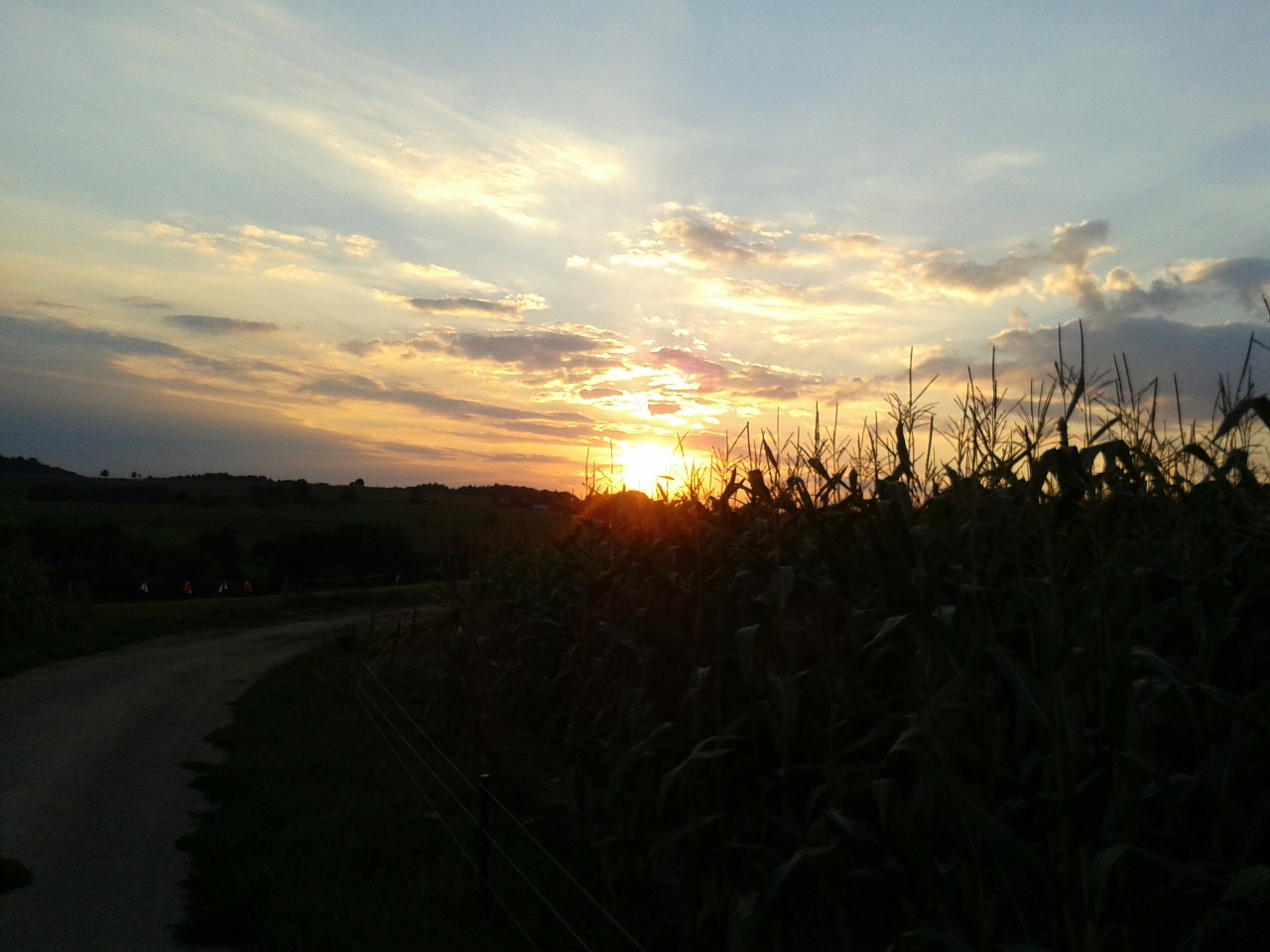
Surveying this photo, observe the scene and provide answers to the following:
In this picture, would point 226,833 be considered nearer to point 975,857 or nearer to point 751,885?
point 751,885

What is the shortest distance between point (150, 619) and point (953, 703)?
A: 2444cm

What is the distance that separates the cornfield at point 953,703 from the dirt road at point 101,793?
3.11m

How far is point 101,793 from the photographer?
870 cm

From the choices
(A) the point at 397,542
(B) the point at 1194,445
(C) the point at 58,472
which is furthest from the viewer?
(C) the point at 58,472

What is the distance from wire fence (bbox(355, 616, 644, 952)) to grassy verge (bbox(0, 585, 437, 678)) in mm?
4971

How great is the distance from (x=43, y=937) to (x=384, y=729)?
19.8 ft

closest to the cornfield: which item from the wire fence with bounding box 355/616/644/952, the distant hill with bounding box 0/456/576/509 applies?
the wire fence with bounding box 355/616/644/952

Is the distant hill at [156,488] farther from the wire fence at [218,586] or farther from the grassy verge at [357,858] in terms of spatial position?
the grassy verge at [357,858]

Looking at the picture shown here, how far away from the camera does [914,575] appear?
3.51 metres

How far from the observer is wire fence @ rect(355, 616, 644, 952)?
18.0 ft

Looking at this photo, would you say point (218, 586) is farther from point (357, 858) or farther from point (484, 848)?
point (484, 848)

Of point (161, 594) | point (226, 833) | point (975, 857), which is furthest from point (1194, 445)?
point (161, 594)

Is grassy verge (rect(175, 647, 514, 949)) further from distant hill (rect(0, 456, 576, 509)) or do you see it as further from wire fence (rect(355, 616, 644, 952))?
distant hill (rect(0, 456, 576, 509))

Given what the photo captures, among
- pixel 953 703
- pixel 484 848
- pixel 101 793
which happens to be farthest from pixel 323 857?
pixel 953 703
